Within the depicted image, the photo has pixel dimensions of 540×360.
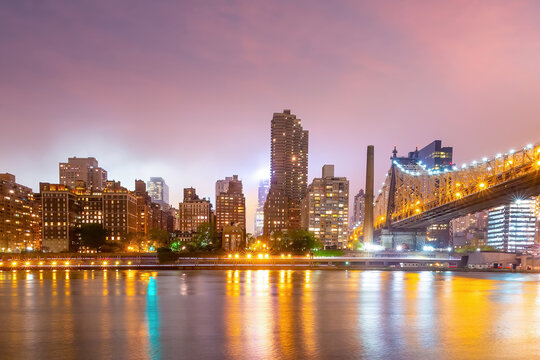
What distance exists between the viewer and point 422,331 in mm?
21766

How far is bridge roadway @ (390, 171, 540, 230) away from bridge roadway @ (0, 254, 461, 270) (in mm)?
11433

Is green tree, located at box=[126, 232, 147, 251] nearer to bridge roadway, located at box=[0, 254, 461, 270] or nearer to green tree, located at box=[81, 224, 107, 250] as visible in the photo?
green tree, located at box=[81, 224, 107, 250]

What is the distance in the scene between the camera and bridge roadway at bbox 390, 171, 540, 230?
236ft

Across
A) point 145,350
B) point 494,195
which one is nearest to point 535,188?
point 494,195

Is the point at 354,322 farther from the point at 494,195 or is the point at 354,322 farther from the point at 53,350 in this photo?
the point at 494,195

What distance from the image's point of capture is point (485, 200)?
87.1 meters

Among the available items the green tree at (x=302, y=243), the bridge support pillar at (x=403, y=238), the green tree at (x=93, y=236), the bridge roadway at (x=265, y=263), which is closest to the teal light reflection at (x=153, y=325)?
the bridge roadway at (x=265, y=263)

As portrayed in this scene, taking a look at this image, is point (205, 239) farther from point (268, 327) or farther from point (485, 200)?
point (268, 327)

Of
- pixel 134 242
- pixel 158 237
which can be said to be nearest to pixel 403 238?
pixel 158 237

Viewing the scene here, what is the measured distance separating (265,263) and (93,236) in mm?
105758

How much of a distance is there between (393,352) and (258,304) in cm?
1500

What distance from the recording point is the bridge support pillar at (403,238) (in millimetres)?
132625

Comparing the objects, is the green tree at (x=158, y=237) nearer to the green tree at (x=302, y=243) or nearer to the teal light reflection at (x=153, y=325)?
the green tree at (x=302, y=243)

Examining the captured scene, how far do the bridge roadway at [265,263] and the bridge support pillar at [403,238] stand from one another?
2946cm
